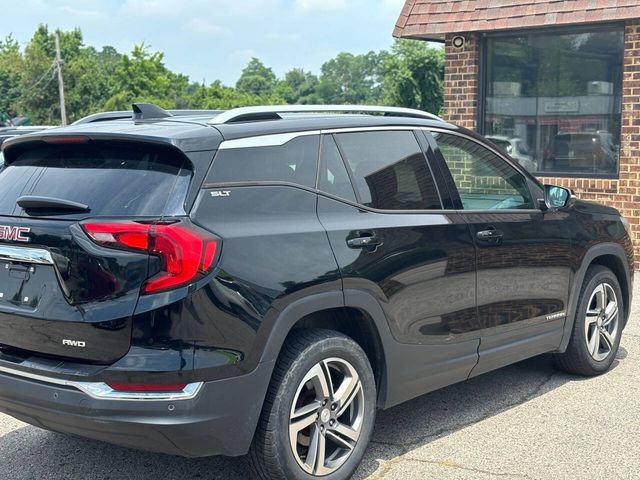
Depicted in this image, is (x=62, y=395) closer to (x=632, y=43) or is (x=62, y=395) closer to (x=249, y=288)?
(x=249, y=288)

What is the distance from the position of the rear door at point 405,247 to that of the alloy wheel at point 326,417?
328 mm

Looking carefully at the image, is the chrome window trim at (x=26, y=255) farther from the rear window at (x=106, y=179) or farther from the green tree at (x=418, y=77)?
the green tree at (x=418, y=77)

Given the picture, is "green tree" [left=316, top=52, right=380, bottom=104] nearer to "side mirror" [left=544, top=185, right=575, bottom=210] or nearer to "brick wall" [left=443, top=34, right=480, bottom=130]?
"brick wall" [left=443, top=34, right=480, bottom=130]

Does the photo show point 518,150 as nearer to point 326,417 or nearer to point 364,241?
point 364,241

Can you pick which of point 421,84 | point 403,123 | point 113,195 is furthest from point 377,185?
point 421,84

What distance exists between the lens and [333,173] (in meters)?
4.02

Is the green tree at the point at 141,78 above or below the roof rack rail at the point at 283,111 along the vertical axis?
above

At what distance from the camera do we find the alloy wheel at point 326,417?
3.72m

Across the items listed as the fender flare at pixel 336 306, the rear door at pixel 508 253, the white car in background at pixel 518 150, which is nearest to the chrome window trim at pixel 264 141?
the fender flare at pixel 336 306

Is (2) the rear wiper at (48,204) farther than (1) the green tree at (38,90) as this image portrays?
No

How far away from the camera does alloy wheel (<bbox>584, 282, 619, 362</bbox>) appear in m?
5.69

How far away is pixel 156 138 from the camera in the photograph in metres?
3.53

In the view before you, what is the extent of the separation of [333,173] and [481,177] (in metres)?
1.33

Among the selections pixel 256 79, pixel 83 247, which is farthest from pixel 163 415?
pixel 256 79
